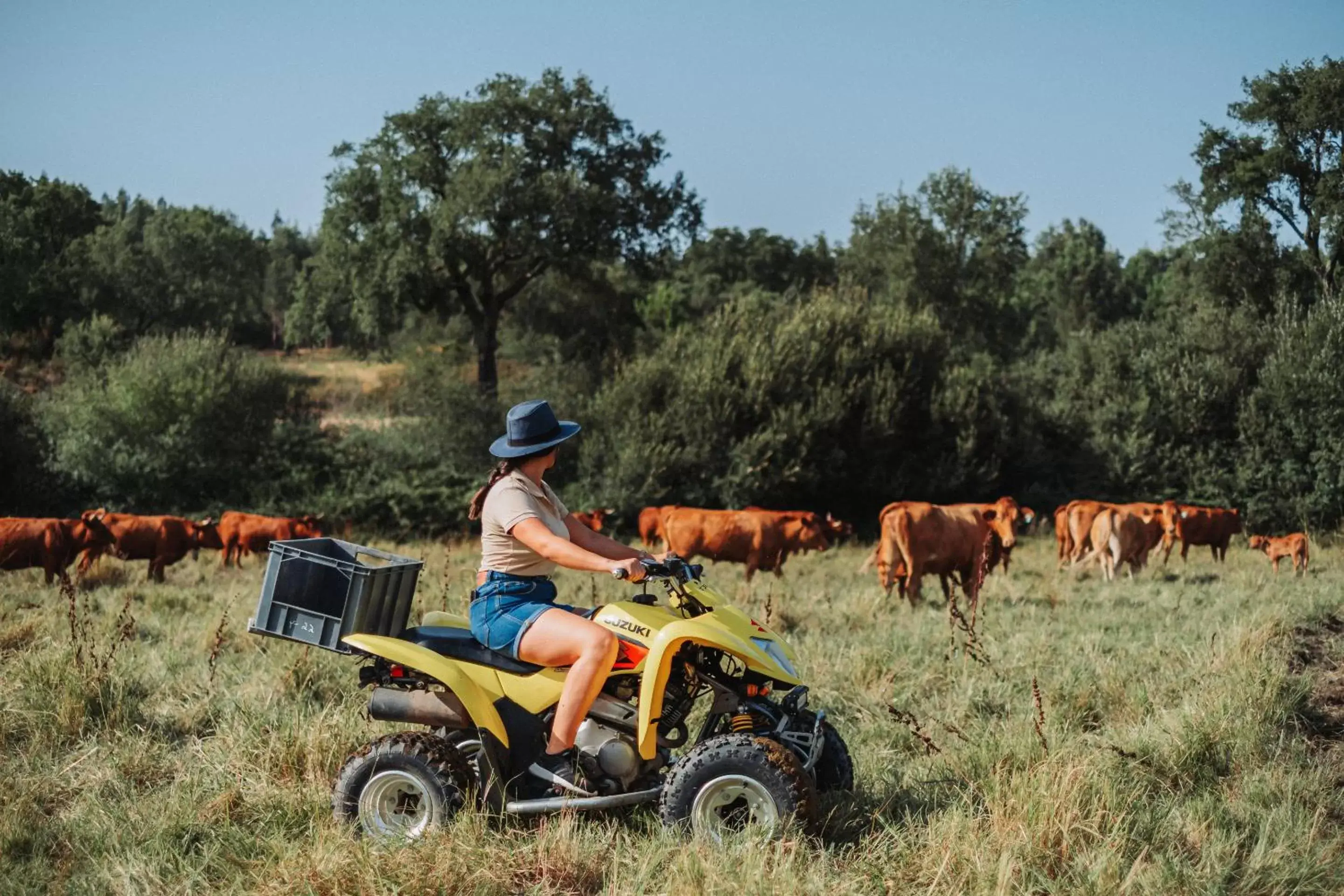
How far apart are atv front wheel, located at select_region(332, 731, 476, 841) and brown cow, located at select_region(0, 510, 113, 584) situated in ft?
37.7

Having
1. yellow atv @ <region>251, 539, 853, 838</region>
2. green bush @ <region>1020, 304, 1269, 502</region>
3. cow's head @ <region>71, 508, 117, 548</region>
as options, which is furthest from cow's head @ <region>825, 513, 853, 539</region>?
yellow atv @ <region>251, 539, 853, 838</region>

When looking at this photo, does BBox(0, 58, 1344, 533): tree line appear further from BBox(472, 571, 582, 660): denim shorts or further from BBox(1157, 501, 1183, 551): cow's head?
BBox(472, 571, 582, 660): denim shorts

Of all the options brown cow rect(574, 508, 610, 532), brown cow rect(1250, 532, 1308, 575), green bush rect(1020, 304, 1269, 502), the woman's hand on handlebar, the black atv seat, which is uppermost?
green bush rect(1020, 304, 1269, 502)

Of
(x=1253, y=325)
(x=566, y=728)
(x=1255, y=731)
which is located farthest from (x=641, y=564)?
(x=1253, y=325)

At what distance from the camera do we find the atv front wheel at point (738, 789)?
4.79 metres

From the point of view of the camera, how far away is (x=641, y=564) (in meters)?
4.95

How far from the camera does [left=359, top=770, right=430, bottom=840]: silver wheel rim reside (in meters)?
5.16

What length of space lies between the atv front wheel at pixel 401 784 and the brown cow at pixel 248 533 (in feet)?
51.5

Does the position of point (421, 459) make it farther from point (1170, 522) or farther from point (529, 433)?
point (529, 433)

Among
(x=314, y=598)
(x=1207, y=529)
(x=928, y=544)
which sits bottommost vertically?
(x=314, y=598)

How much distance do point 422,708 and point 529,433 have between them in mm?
1363

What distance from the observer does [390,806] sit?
207 inches

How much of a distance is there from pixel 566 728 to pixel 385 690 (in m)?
0.97

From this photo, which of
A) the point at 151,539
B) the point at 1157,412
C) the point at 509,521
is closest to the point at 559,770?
the point at 509,521
